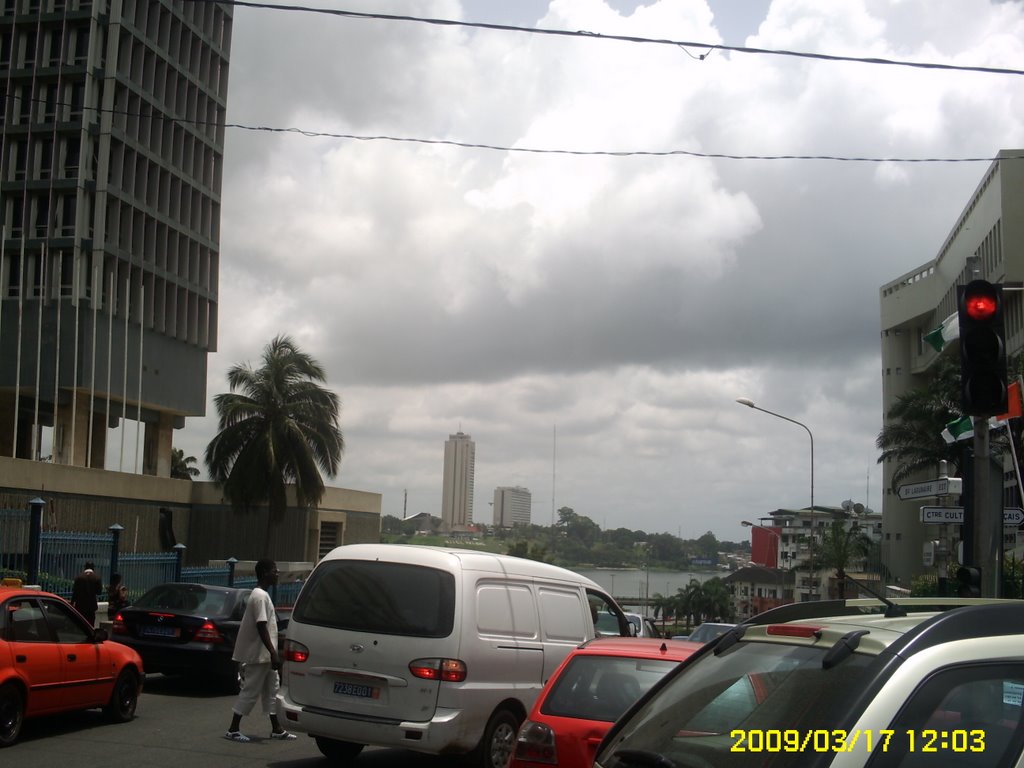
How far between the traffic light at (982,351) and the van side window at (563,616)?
4.34 meters

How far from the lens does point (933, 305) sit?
7556 centimetres

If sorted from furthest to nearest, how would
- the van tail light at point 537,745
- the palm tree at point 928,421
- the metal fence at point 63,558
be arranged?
the palm tree at point 928,421, the metal fence at point 63,558, the van tail light at point 537,745

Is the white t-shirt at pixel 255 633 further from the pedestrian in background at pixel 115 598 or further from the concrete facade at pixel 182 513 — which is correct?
the concrete facade at pixel 182 513

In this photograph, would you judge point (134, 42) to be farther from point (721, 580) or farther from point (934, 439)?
point (721, 580)

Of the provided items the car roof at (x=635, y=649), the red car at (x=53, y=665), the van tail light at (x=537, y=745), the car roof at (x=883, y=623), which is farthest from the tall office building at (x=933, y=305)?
the car roof at (x=883, y=623)

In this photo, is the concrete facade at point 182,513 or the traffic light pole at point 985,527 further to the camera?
the concrete facade at point 182,513

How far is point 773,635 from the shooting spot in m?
4.00

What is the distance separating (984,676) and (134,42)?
55475 mm

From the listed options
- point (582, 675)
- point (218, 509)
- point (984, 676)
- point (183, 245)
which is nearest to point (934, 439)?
point (218, 509)

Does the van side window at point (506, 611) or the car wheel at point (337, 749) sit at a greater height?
the van side window at point (506, 611)

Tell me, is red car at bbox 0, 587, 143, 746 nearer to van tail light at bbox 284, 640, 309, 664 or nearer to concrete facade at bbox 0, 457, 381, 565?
van tail light at bbox 284, 640, 309, 664

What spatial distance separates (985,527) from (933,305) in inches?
2795

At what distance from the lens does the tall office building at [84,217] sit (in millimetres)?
48781

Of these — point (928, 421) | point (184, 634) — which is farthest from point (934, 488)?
point (928, 421)
